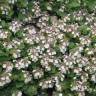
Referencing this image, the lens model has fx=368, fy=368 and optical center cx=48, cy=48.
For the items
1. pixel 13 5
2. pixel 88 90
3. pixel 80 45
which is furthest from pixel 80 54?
pixel 13 5

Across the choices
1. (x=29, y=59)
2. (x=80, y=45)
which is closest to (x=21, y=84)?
(x=29, y=59)

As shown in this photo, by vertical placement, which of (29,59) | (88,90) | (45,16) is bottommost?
(88,90)

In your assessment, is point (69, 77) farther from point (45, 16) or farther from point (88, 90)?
point (45, 16)

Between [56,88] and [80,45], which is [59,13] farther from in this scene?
[56,88]

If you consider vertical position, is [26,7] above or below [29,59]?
above

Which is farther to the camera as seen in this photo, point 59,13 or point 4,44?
point 59,13

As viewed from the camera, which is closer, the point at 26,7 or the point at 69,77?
the point at 69,77
